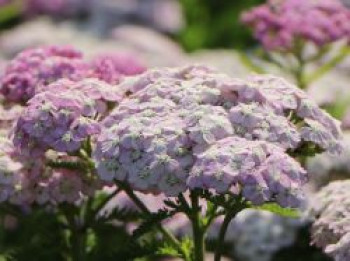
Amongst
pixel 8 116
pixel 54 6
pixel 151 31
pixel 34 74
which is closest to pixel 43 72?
pixel 34 74

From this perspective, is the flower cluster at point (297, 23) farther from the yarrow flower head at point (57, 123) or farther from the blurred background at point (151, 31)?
the yarrow flower head at point (57, 123)

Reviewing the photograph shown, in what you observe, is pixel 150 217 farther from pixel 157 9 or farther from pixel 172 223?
pixel 157 9

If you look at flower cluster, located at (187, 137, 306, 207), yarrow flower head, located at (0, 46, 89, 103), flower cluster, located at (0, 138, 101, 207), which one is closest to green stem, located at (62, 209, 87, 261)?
flower cluster, located at (0, 138, 101, 207)

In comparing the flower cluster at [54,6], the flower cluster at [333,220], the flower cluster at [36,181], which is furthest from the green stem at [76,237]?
the flower cluster at [54,6]

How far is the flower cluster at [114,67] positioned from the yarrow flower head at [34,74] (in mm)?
79

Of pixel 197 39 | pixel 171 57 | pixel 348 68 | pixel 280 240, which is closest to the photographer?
pixel 280 240

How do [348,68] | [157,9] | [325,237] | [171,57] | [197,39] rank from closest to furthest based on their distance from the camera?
[325,237] → [348,68] → [171,57] → [197,39] → [157,9]

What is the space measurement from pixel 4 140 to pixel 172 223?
212cm

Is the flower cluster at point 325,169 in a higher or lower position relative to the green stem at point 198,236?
lower

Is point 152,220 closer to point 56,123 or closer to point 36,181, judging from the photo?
point 56,123

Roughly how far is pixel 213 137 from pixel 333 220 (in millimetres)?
920

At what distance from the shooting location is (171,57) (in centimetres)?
1213

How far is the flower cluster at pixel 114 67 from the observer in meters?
5.74

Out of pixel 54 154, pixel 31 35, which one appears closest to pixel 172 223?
pixel 54 154
